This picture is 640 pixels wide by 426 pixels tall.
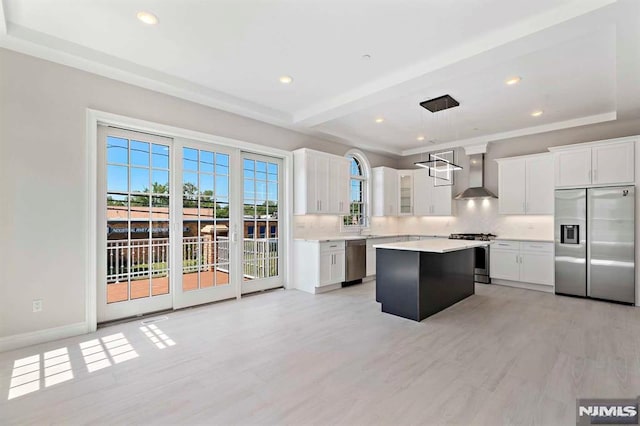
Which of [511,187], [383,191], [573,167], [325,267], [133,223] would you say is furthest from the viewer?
[383,191]

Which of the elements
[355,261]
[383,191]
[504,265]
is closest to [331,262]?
[355,261]

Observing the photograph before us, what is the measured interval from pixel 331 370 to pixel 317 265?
8.83 feet

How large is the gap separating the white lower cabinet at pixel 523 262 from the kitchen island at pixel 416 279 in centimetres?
179

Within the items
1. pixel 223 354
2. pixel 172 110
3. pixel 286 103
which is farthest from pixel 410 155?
pixel 223 354

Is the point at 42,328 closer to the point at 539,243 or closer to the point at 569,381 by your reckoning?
the point at 569,381

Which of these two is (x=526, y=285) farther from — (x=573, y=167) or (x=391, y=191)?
(x=391, y=191)

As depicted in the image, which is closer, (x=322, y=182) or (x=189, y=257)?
(x=189, y=257)

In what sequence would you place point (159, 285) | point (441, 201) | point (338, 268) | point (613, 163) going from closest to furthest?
point (159, 285) → point (613, 163) → point (338, 268) → point (441, 201)

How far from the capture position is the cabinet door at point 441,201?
275 inches

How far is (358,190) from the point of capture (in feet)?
23.9

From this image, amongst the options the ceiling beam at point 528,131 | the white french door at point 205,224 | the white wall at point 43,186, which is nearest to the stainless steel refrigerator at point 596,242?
the ceiling beam at point 528,131

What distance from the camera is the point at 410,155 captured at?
7953 millimetres

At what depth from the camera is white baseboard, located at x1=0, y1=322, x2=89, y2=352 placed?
296 centimetres

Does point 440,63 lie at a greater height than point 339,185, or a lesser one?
greater
